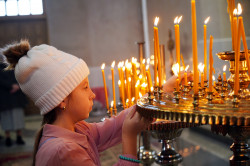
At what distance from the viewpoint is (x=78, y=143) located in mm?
1478

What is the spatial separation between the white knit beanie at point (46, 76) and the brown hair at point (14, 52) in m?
0.04

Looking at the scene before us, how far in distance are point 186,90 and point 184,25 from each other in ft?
14.6

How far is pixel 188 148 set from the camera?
4715mm

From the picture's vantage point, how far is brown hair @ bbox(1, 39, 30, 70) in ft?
4.96

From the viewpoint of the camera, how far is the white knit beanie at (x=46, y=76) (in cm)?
145

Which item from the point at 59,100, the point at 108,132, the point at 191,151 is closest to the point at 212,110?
the point at 59,100

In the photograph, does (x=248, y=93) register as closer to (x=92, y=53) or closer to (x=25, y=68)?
(x=25, y=68)

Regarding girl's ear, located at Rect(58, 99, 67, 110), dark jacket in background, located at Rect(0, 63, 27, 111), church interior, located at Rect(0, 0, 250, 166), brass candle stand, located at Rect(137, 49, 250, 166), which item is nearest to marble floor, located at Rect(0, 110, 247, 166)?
church interior, located at Rect(0, 0, 250, 166)

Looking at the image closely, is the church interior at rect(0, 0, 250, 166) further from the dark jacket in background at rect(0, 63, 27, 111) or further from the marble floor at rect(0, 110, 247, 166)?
the dark jacket in background at rect(0, 63, 27, 111)

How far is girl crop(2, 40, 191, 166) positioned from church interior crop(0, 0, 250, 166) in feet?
0.50

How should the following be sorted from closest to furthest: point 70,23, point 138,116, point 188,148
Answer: point 138,116
point 188,148
point 70,23

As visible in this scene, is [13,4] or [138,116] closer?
[138,116]

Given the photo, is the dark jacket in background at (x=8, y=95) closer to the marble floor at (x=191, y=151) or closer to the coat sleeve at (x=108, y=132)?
the marble floor at (x=191, y=151)

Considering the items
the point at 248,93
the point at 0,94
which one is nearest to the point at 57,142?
the point at 248,93
